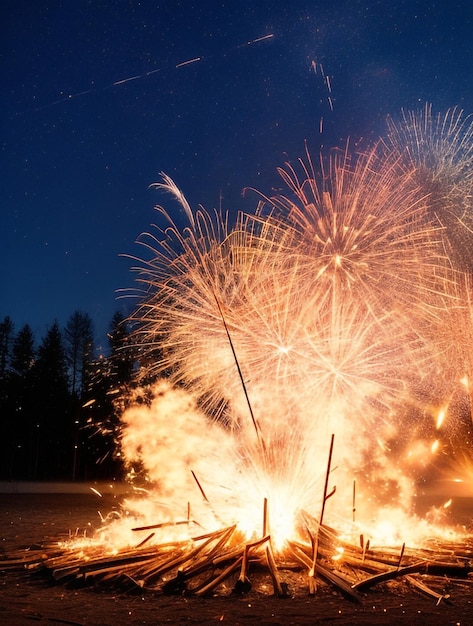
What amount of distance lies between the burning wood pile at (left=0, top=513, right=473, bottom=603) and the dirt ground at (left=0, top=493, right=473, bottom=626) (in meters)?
0.16

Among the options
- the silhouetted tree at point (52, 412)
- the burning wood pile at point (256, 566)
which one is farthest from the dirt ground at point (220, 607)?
the silhouetted tree at point (52, 412)

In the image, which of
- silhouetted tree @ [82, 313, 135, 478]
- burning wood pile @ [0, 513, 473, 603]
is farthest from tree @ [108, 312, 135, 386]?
burning wood pile @ [0, 513, 473, 603]

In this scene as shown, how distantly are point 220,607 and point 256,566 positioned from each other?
1616mm

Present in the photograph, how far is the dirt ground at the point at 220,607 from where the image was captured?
23.5 ft

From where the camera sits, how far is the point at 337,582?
8.49 m

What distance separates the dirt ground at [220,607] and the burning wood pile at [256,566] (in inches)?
6.4

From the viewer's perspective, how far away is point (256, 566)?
9.24 meters

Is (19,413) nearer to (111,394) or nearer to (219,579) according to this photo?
(111,394)

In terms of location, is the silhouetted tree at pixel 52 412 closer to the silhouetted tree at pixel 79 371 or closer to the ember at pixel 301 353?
the silhouetted tree at pixel 79 371

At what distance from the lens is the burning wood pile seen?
8516 millimetres

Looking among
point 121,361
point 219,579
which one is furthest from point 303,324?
point 121,361

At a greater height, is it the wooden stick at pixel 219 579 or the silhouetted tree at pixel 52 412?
the silhouetted tree at pixel 52 412

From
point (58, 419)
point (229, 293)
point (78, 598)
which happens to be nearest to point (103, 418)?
point (58, 419)

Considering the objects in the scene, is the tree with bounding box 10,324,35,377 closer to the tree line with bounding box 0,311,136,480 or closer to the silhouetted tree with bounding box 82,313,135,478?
the tree line with bounding box 0,311,136,480
